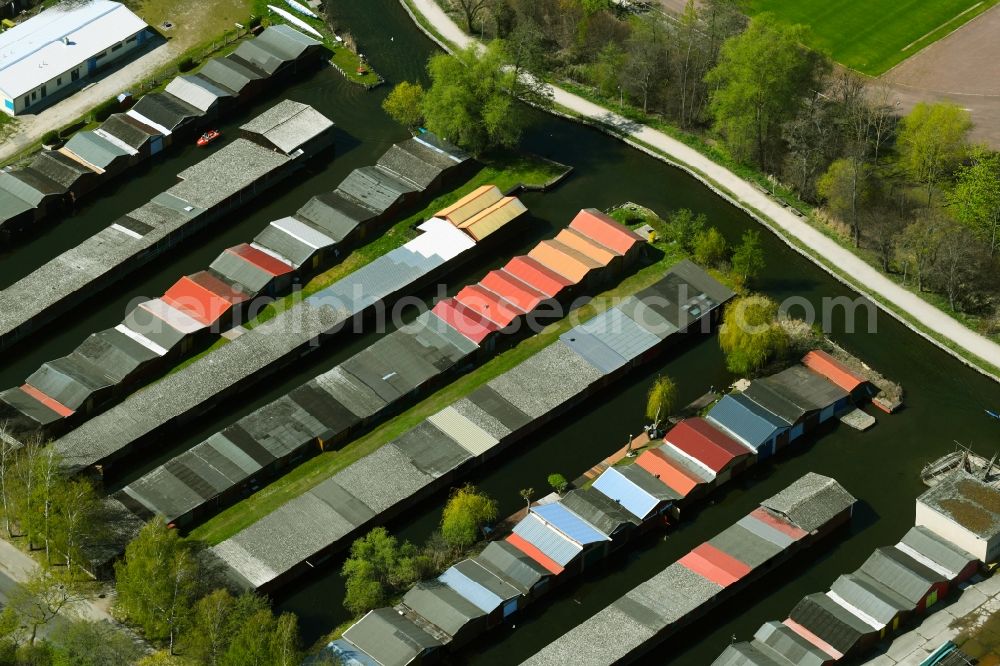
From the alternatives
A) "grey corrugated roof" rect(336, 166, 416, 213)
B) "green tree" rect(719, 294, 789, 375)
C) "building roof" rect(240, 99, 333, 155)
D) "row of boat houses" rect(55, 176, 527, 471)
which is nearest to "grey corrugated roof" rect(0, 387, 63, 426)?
"row of boat houses" rect(55, 176, 527, 471)

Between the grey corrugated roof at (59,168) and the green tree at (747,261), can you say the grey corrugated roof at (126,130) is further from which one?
the green tree at (747,261)

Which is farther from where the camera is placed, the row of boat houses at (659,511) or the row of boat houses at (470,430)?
the row of boat houses at (470,430)

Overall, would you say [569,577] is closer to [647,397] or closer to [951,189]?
[647,397]

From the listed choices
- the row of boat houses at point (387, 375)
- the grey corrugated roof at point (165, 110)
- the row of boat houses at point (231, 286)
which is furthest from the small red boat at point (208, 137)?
the row of boat houses at point (387, 375)

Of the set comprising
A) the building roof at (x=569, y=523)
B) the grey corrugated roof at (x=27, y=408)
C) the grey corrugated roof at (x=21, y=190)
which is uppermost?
the grey corrugated roof at (x=21, y=190)

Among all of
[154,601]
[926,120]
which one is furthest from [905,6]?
[154,601]

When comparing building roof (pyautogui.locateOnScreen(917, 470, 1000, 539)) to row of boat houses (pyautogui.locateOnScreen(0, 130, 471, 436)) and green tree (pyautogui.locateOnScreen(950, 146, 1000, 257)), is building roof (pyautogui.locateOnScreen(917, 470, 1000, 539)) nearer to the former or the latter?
→ green tree (pyautogui.locateOnScreen(950, 146, 1000, 257))
